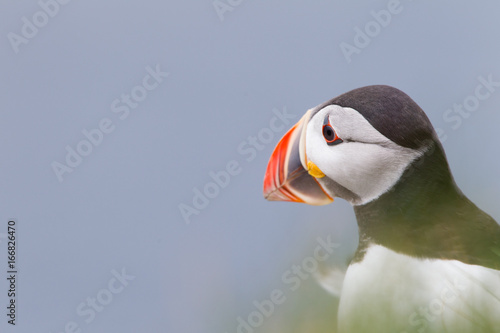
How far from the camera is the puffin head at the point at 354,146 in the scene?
125 cm

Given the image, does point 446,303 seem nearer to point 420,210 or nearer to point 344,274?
point 420,210

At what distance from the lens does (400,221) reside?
1.29 meters

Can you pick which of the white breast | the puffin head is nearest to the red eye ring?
the puffin head

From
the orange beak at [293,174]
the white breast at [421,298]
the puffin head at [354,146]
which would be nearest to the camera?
the white breast at [421,298]

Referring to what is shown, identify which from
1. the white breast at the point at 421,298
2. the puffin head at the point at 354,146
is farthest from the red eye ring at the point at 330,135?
the white breast at the point at 421,298

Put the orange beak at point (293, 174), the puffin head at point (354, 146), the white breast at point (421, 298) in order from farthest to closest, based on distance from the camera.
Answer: the orange beak at point (293, 174) < the puffin head at point (354, 146) < the white breast at point (421, 298)

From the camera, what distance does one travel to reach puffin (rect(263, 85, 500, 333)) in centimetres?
115

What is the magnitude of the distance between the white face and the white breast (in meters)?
0.15

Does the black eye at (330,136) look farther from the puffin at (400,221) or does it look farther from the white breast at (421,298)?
the white breast at (421,298)

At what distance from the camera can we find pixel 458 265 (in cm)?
118

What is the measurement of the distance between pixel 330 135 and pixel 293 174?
0.47 feet

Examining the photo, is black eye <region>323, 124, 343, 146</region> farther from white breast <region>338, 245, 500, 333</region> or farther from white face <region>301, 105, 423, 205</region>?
white breast <region>338, 245, 500, 333</region>

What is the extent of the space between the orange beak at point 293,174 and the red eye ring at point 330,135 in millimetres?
69

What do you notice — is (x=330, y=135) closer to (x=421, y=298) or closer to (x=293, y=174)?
(x=293, y=174)
